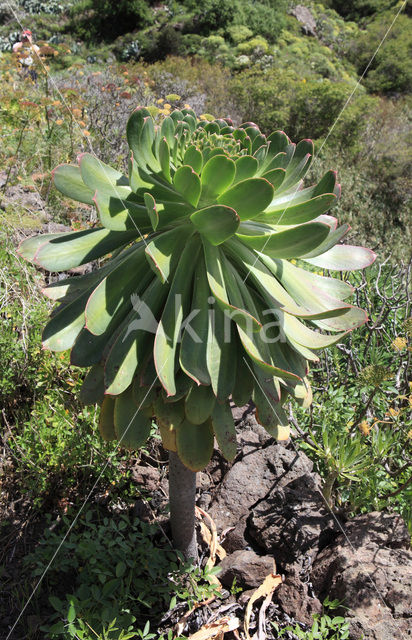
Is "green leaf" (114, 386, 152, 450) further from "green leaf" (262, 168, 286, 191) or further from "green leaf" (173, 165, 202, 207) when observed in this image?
"green leaf" (262, 168, 286, 191)

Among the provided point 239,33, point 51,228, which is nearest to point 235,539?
point 51,228

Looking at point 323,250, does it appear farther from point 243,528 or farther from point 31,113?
point 31,113

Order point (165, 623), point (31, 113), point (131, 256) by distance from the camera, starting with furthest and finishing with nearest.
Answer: point (31, 113)
point (165, 623)
point (131, 256)

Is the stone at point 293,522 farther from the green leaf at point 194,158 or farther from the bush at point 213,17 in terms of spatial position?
the bush at point 213,17

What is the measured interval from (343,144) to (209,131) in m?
10.7

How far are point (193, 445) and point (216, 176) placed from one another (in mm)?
855

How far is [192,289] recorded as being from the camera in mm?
1567

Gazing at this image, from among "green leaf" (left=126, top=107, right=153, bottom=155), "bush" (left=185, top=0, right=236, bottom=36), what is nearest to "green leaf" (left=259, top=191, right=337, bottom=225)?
"green leaf" (left=126, top=107, right=153, bottom=155)

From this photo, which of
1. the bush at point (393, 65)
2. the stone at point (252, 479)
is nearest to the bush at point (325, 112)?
the bush at point (393, 65)

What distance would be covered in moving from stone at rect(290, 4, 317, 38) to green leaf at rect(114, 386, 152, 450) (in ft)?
81.5

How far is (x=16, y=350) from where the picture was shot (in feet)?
8.40

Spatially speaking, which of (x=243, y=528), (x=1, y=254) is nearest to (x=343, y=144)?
(x=1, y=254)

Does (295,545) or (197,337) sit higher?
(197,337)

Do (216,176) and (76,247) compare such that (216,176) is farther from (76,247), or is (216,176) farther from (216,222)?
(76,247)
